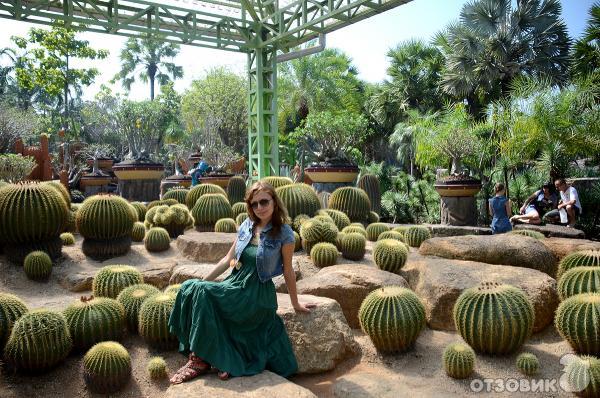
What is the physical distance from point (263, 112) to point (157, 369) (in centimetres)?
1098

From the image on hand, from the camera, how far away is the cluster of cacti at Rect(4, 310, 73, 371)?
3776mm

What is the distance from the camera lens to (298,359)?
3.88 metres

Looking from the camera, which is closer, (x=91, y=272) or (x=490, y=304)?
(x=490, y=304)

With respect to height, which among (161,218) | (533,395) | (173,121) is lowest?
(533,395)

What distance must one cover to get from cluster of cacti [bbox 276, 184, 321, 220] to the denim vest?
375cm

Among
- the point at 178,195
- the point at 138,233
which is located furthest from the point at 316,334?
the point at 178,195

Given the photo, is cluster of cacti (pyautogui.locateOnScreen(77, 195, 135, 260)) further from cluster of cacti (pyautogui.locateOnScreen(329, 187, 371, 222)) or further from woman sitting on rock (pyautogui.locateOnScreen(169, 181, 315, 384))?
woman sitting on rock (pyautogui.locateOnScreen(169, 181, 315, 384))

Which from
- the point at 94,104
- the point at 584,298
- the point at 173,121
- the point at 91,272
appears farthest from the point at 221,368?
the point at 94,104

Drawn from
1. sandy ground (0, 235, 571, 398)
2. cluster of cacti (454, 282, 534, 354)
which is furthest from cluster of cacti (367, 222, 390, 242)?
cluster of cacti (454, 282, 534, 354)

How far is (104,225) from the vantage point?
6555 mm

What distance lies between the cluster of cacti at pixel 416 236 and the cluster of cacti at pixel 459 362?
3188mm

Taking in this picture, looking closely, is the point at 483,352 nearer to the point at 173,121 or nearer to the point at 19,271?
the point at 19,271

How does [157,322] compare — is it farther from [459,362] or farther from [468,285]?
[468,285]

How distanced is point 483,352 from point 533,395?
563 mm
